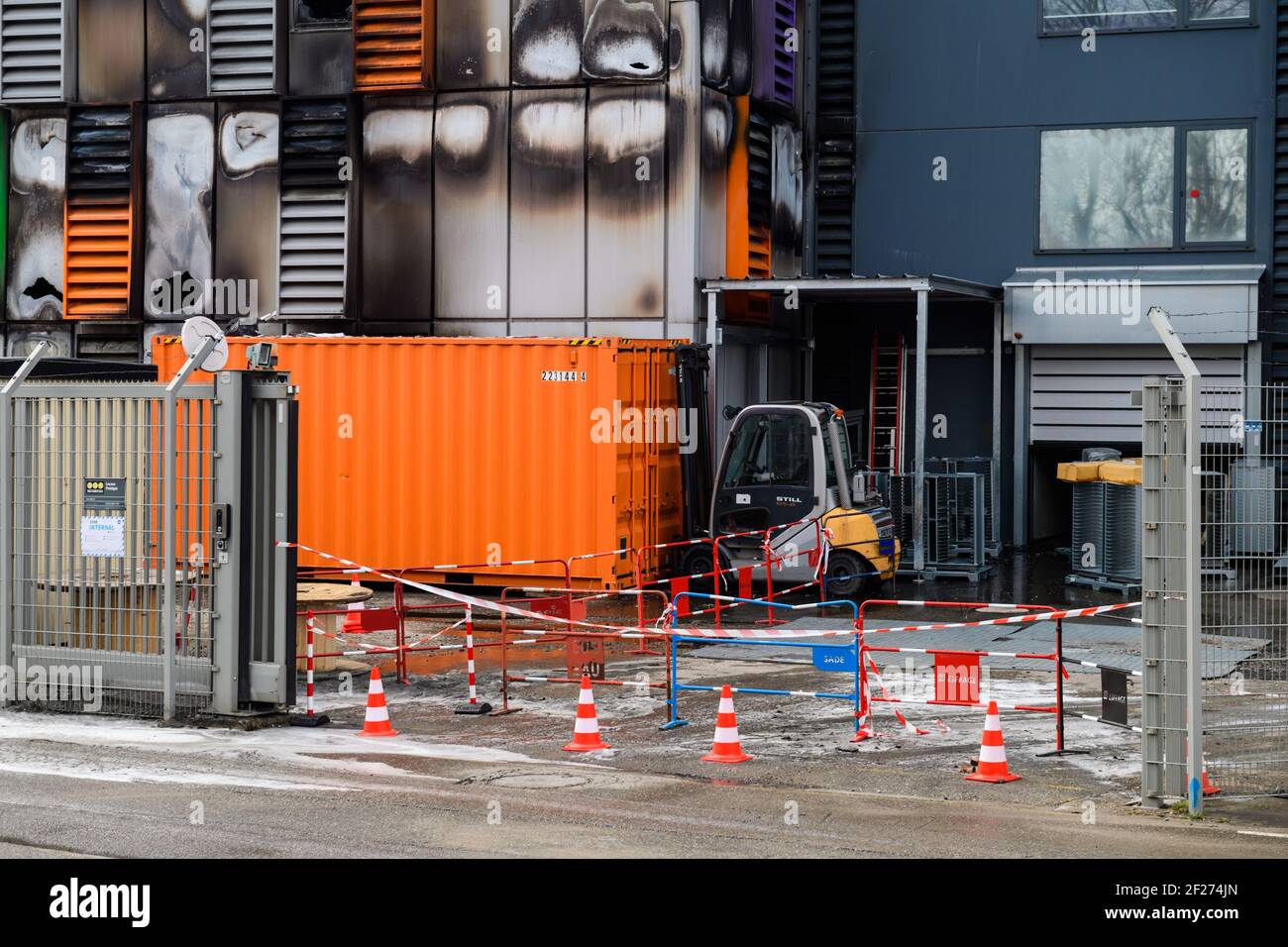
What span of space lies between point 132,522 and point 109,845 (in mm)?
4594

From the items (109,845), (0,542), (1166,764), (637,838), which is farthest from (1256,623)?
(0,542)

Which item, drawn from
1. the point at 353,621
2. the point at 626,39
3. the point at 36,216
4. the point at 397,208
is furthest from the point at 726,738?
the point at 36,216

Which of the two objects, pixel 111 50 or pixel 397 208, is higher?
pixel 111 50

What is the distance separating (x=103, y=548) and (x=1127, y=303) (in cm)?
1741

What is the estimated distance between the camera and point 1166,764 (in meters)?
10.8

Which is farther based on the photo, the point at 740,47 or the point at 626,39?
the point at 740,47

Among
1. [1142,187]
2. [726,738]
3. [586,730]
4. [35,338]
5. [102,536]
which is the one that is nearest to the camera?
[726,738]

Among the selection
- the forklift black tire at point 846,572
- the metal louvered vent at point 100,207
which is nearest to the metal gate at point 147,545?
the forklift black tire at point 846,572

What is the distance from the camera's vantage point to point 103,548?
13938 mm

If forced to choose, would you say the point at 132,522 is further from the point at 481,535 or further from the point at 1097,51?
the point at 1097,51

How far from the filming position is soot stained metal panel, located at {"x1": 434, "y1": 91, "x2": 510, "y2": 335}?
25859 mm

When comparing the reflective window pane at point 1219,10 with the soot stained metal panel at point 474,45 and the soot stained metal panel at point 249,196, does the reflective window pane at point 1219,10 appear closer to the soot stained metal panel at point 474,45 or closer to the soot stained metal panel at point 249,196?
the soot stained metal panel at point 474,45

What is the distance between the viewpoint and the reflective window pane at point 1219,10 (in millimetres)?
26844

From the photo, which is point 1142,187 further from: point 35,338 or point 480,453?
point 35,338
